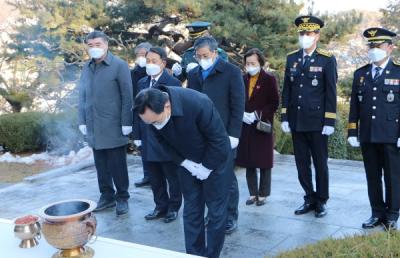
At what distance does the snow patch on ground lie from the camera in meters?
9.09

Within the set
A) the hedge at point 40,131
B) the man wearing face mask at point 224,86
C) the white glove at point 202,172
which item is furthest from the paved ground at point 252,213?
the hedge at point 40,131

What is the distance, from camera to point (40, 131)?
9.89 meters

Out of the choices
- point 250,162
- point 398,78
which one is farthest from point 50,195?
point 398,78

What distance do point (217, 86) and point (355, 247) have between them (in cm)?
240

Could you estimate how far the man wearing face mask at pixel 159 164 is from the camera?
491cm

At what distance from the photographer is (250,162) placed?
514 cm

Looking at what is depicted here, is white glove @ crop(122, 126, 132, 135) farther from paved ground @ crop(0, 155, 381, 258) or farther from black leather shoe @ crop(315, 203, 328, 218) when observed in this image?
black leather shoe @ crop(315, 203, 328, 218)

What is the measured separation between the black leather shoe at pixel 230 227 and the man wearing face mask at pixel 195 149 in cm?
80

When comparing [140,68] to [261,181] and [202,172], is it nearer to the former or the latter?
[261,181]

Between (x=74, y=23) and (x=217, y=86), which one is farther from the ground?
(x=74, y=23)

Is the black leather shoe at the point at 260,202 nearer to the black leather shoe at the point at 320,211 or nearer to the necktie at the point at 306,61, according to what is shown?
the black leather shoe at the point at 320,211

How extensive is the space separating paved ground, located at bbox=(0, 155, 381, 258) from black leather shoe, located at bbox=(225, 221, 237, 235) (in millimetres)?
61

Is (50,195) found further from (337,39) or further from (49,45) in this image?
(337,39)

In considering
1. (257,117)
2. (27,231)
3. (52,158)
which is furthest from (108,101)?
(52,158)
